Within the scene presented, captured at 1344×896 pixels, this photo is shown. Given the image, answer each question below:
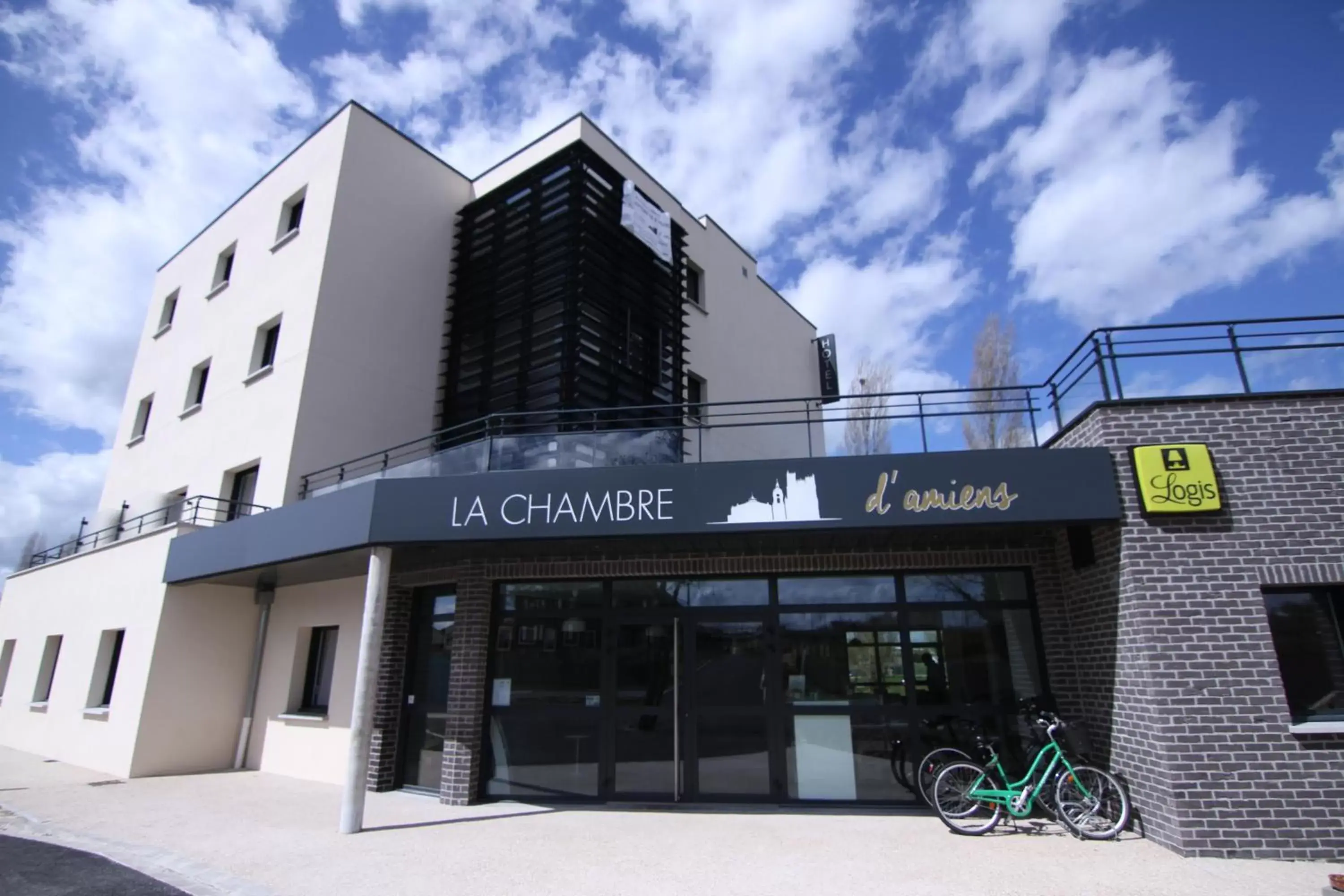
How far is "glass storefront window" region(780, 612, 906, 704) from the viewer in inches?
324

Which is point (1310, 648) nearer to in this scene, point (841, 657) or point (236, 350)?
point (841, 657)

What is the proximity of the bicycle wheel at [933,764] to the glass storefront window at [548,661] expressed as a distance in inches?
146

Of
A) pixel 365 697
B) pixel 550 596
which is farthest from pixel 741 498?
pixel 365 697

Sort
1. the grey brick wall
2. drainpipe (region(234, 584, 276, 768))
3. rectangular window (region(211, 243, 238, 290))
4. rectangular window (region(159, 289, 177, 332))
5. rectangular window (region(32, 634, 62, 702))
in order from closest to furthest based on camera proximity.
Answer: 1. the grey brick wall
2. drainpipe (region(234, 584, 276, 768))
3. rectangular window (region(32, 634, 62, 702))
4. rectangular window (region(211, 243, 238, 290))
5. rectangular window (region(159, 289, 177, 332))

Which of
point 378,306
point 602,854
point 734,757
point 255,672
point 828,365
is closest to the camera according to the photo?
point 602,854

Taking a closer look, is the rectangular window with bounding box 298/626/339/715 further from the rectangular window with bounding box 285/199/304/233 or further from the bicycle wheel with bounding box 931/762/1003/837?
the bicycle wheel with bounding box 931/762/1003/837

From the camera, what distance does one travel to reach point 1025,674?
8.05m

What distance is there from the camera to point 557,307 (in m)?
12.0

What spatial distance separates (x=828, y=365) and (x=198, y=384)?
1640 centimetres

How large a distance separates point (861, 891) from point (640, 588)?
14.1 feet

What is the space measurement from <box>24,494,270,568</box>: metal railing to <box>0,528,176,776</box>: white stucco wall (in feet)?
1.41

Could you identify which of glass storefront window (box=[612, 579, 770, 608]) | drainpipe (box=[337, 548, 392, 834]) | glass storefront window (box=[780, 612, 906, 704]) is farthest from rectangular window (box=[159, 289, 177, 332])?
glass storefront window (box=[780, 612, 906, 704])

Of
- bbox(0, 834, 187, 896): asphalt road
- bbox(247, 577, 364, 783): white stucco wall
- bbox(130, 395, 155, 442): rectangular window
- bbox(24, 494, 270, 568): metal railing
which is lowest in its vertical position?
bbox(0, 834, 187, 896): asphalt road

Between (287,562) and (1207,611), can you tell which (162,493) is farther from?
(1207,611)
